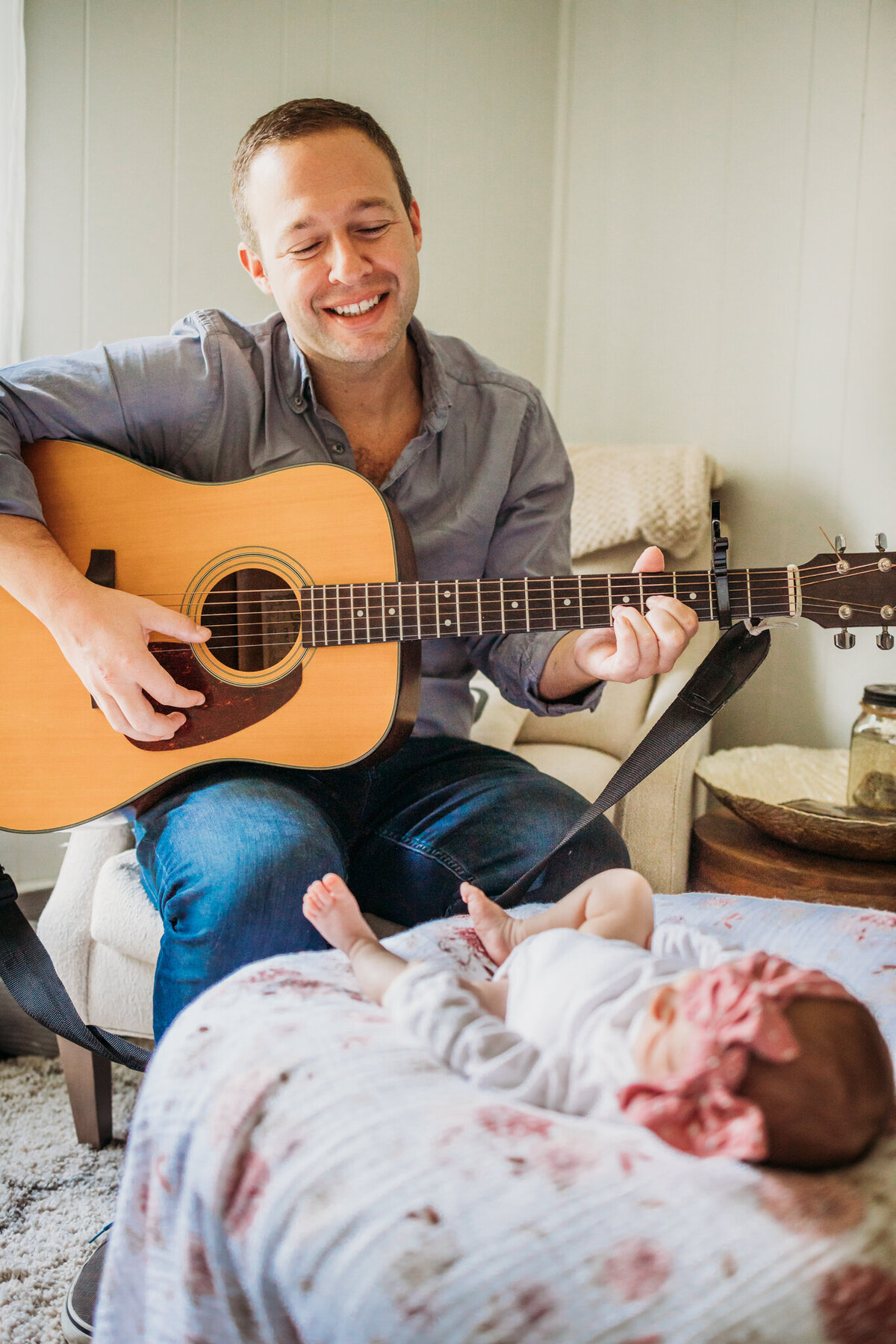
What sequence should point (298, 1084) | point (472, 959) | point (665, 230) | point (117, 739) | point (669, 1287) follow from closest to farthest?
point (669, 1287), point (298, 1084), point (472, 959), point (117, 739), point (665, 230)

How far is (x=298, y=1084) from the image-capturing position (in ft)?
1.98

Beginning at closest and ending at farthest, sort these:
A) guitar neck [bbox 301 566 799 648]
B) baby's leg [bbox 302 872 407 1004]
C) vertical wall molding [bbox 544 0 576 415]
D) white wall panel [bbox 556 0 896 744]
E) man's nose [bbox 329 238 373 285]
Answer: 1. baby's leg [bbox 302 872 407 1004]
2. guitar neck [bbox 301 566 799 648]
3. man's nose [bbox 329 238 373 285]
4. white wall panel [bbox 556 0 896 744]
5. vertical wall molding [bbox 544 0 576 415]

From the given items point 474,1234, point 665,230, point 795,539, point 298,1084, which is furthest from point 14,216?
point 474,1234

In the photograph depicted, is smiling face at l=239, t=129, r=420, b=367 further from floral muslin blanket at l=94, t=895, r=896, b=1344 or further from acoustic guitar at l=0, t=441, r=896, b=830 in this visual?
floral muslin blanket at l=94, t=895, r=896, b=1344

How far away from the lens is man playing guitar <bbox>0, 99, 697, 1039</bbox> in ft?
3.33

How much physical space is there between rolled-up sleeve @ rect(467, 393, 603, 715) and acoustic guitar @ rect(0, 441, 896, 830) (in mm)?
216

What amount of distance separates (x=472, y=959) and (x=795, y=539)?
1.47 metres

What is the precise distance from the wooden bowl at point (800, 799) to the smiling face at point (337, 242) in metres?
0.83

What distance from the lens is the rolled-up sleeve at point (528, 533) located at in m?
1.30

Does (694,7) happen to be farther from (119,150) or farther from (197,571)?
(197,571)

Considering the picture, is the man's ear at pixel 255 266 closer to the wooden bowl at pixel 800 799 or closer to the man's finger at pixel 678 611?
the man's finger at pixel 678 611

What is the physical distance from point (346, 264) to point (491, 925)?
31.0 inches

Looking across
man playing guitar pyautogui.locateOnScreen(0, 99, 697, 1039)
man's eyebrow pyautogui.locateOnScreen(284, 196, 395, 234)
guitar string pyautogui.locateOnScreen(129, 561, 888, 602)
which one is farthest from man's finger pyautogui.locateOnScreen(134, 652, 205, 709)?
man's eyebrow pyautogui.locateOnScreen(284, 196, 395, 234)

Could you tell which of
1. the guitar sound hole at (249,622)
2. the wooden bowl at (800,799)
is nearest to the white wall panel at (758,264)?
the wooden bowl at (800,799)
